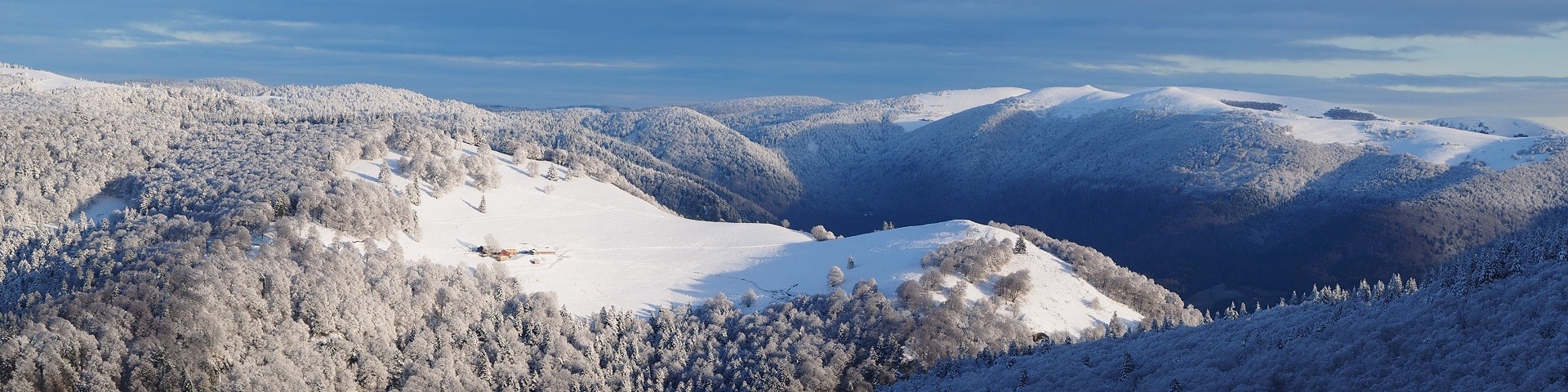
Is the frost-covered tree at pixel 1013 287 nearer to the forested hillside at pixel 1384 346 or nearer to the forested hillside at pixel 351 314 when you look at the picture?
→ the forested hillside at pixel 351 314

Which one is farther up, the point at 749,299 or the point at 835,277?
the point at 835,277

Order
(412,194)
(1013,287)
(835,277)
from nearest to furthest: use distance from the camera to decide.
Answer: (1013,287) → (835,277) → (412,194)

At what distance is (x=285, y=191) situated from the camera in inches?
4626

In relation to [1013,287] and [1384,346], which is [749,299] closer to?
[1013,287]

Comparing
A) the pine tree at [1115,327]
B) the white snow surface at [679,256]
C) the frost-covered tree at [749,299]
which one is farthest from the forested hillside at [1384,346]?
the frost-covered tree at [749,299]

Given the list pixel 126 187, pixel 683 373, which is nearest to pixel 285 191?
pixel 126 187

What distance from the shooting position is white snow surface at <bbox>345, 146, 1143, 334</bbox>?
11156 centimetres

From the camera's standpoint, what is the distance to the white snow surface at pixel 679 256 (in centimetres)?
11156

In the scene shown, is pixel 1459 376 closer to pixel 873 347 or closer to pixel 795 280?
pixel 873 347

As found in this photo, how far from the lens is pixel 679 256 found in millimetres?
127562

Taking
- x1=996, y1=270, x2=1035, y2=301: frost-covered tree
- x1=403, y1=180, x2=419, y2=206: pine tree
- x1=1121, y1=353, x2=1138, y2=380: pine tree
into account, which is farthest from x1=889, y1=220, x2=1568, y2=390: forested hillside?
x1=403, y1=180, x2=419, y2=206: pine tree

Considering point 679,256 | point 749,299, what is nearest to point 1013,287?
point 749,299

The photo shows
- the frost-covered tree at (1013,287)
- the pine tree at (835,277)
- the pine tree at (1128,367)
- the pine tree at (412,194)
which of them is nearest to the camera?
the pine tree at (1128,367)

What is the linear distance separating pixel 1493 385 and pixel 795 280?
73357mm
